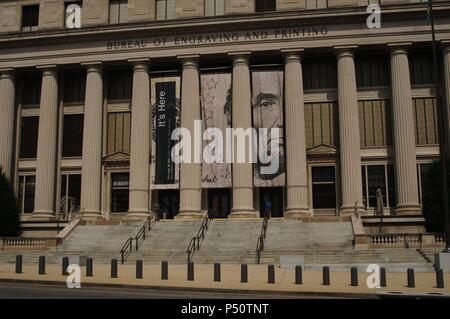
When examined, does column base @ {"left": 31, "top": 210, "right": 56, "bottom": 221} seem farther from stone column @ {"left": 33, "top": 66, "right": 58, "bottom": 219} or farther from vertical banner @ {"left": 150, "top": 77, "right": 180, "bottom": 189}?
vertical banner @ {"left": 150, "top": 77, "right": 180, "bottom": 189}

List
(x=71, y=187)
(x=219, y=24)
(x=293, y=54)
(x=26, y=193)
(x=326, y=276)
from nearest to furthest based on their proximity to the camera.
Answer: (x=326, y=276), (x=293, y=54), (x=219, y=24), (x=71, y=187), (x=26, y=193)

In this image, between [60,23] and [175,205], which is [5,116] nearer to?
[60,23]

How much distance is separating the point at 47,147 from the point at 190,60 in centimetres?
1338

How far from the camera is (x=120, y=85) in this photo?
4728cm

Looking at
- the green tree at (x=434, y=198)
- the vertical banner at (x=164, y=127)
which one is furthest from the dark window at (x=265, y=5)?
the green tree at (x=434, y=198)

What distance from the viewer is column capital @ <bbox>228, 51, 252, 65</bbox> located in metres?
42.8

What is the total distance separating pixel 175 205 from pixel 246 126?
28.6ft

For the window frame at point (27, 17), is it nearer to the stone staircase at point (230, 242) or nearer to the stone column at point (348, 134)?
the stone staircase at point (230, 242)

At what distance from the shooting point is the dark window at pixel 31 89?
4853cm

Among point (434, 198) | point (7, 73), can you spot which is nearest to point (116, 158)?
point (7, 73)

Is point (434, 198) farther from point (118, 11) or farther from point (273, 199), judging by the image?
point (118, 11)

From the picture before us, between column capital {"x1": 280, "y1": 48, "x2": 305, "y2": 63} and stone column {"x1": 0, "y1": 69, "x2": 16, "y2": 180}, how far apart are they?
22.5 meters

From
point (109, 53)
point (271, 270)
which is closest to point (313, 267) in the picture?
point (271, 270)

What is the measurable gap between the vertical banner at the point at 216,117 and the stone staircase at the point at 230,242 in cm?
470
